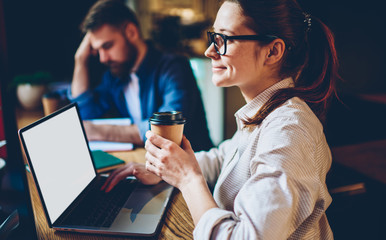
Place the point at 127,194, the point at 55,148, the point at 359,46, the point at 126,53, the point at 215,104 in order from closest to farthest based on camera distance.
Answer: the point at 55,148, the point at 127,194, the point at 126,53, the point at 359,46, the point at 215,104

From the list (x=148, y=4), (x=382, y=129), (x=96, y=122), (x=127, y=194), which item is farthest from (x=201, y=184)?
(x=148, y=4)

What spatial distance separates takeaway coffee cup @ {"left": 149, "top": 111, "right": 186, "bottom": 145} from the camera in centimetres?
81

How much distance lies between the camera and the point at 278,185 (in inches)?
25.8

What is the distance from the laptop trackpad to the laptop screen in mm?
175

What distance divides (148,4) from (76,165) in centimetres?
460

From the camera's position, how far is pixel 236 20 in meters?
0.86

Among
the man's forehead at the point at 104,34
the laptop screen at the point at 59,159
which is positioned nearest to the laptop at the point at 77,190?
the laptop screen at the point at 59,159

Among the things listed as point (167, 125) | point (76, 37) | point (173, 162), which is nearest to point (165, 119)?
point (167, 125)

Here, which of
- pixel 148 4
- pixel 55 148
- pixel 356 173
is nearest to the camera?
pixel 55 148

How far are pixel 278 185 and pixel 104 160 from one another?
35.4 inches

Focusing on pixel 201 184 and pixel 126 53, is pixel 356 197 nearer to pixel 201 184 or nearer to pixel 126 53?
pixel 201 184

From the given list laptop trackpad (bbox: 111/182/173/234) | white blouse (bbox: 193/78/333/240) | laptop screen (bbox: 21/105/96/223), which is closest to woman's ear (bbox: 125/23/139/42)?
laptop screen (bbox: 21/105/96/223)

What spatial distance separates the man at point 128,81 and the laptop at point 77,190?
1.79 feet

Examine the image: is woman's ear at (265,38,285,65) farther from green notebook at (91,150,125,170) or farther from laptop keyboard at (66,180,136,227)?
green notebook at (91,150,125,170)
